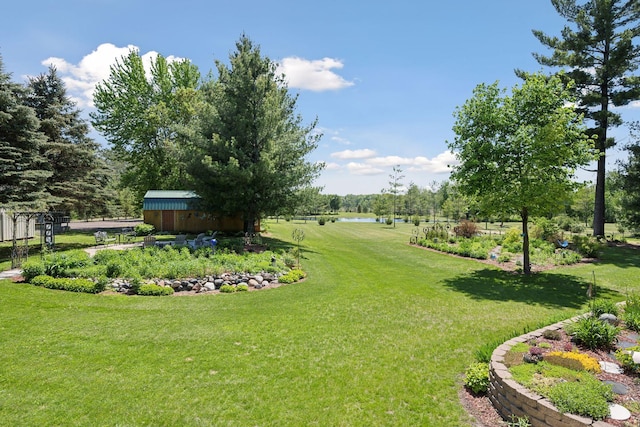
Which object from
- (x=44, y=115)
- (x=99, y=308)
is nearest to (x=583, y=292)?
(x=99, y=308)

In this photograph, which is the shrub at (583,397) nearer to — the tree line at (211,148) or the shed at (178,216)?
the tree line at (211,148)

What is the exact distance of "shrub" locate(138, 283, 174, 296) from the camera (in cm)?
1004

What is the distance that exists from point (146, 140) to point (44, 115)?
8674 millimetres

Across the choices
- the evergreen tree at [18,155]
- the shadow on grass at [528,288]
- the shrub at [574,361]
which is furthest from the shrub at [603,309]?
the evergreen tree at [18,155]

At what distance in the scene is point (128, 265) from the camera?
11516mm

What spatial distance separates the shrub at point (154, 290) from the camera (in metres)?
10.0

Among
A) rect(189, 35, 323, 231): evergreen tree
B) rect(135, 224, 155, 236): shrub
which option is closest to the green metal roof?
rect(135, 224, 155, 236): shrub

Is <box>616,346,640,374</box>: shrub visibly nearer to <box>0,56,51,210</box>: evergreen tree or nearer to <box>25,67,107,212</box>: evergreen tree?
<box>0,56,51,210</box>: evergreen tree

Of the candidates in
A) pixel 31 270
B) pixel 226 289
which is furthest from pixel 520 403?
pixel 31 270

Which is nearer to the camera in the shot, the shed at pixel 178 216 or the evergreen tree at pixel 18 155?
the evergreen tree at pixel 18 155

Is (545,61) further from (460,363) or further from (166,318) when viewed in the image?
(166,318)

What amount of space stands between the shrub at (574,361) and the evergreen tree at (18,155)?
1753cm

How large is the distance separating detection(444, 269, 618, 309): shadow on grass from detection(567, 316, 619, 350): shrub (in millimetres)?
4225

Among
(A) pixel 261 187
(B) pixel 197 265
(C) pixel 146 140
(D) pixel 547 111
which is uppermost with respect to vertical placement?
(C) pixel 146 140
